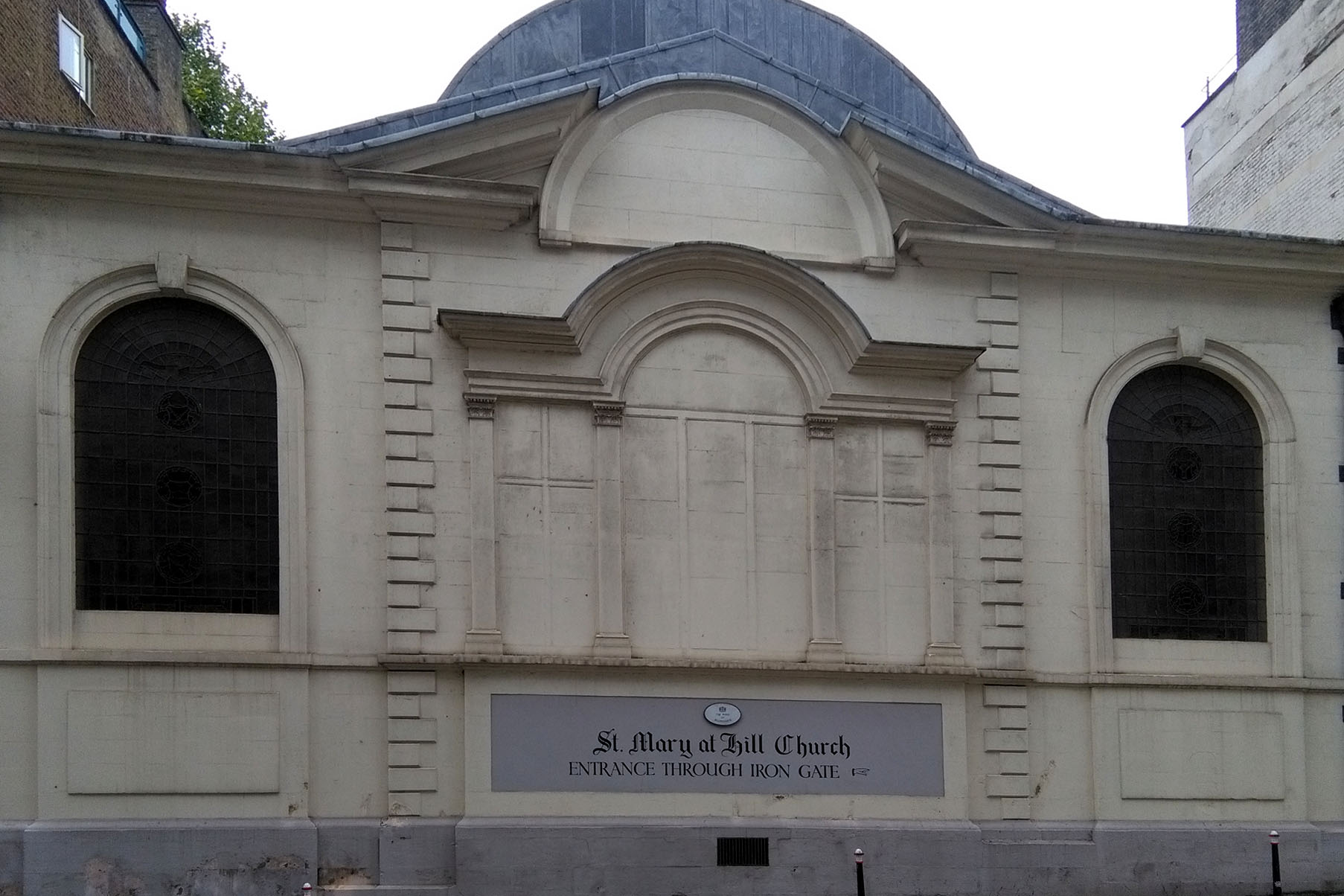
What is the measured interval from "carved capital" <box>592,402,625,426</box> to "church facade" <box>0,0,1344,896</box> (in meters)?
0.06

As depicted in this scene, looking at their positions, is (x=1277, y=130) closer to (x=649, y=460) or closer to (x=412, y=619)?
(x=649, y=460)

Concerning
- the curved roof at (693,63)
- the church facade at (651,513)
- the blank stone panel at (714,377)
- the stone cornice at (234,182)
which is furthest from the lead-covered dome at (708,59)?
the blank stone panel at (714,377)

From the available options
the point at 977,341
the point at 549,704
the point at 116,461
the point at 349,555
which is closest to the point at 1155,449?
the point at 977,341

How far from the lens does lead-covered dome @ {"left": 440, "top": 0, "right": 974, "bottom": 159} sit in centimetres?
1884

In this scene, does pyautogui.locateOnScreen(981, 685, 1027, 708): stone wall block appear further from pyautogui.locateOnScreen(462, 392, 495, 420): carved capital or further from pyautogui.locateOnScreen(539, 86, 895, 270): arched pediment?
pyautogui.locateOnScreen(462, 392, 495, 420): carved capital

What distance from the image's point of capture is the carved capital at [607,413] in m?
17.2

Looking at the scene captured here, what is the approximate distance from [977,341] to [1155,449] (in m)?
2.70

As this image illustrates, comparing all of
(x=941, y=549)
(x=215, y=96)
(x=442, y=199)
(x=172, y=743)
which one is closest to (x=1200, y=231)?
→ (x=941, y=549)

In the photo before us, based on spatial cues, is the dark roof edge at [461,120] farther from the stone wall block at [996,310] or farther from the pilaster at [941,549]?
the pilaster at [941,549]

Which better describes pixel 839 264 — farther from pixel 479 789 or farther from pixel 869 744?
pixel 479 789

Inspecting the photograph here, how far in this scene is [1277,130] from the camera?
2520cm

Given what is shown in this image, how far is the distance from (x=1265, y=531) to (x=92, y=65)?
19200 mm

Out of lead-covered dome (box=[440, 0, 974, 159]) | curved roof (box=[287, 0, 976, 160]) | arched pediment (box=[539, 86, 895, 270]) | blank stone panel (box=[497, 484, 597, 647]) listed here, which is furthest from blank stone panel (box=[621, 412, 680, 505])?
lead-covered dome (box=[440, 0, 974, 159])

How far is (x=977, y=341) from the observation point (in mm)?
18484
